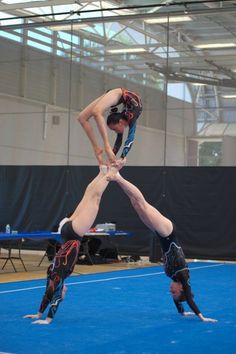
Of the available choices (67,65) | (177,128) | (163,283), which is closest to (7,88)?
(67,65)

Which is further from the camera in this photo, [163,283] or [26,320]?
[163,283]

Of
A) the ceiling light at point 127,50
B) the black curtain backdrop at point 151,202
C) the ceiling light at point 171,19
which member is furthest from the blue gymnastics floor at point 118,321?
the ceiling light at point 171,19

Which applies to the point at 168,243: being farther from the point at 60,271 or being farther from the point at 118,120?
the point at 118,120

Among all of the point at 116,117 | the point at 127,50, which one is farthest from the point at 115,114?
the point at 127,50

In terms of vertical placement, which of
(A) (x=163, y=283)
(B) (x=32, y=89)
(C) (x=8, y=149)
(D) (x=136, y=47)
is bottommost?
(A) (x=163, y=283)

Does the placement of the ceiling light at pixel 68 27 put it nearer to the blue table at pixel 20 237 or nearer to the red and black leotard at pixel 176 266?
the blue table at pixel 20 237

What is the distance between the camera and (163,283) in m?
7.83

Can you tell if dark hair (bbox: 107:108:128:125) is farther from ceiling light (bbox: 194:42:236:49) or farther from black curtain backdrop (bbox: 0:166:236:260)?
ceiling light (bbox: 194:42:236:49)

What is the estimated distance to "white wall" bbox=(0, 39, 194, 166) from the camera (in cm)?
1298

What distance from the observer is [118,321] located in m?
4.94

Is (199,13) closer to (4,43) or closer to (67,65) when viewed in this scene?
(67,65)

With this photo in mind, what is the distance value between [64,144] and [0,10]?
3277 mm

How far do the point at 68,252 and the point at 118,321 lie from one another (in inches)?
27.9

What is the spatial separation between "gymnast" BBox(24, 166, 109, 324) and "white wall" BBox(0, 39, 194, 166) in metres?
7.77
